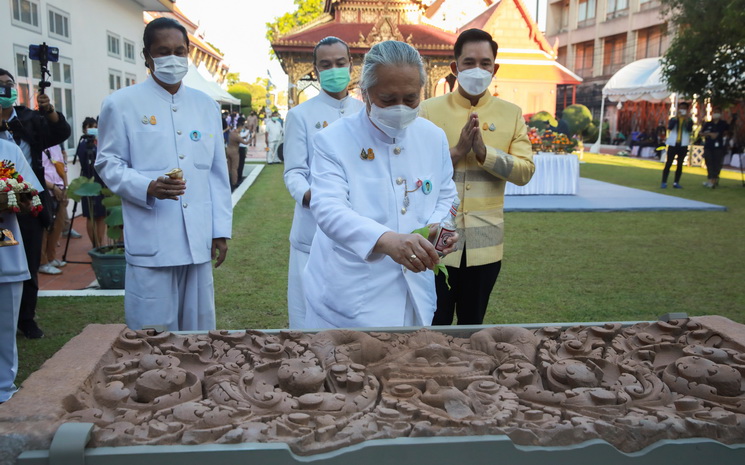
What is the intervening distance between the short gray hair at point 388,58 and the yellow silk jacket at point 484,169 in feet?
3.33

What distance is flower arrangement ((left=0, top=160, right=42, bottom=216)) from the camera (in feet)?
10.00

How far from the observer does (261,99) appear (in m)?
61.6

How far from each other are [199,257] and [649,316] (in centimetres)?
370

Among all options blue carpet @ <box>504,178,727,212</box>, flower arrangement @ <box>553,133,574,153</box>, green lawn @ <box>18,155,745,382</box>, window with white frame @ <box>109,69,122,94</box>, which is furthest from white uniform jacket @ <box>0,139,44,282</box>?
flower arrangement @ <box>553,133,574,153</box>

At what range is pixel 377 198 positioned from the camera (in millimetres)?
2236

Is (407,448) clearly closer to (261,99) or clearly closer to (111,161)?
(111,161)

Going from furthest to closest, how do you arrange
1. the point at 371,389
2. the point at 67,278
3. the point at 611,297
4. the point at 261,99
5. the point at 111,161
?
the point at 261,99 → the point at 67,278 → the point at 611,297 → the point at 111,161 → the point at 371,389

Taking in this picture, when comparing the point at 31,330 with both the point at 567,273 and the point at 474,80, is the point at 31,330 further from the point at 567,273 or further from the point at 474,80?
the point at 567,273

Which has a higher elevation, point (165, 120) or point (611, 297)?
point (165, 120)

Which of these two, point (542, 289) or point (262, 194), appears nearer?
point (542, 289)

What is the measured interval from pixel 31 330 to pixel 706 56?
14.9 meters

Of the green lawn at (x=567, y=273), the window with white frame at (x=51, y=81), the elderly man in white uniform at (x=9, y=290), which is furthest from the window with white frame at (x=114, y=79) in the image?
the elderly man in white uniform at (x=9, y=290)

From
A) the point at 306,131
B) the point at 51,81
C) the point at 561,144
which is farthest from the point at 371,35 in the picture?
the point at 306,131

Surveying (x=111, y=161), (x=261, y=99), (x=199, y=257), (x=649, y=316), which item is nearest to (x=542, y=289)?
(x=649, y=316)
